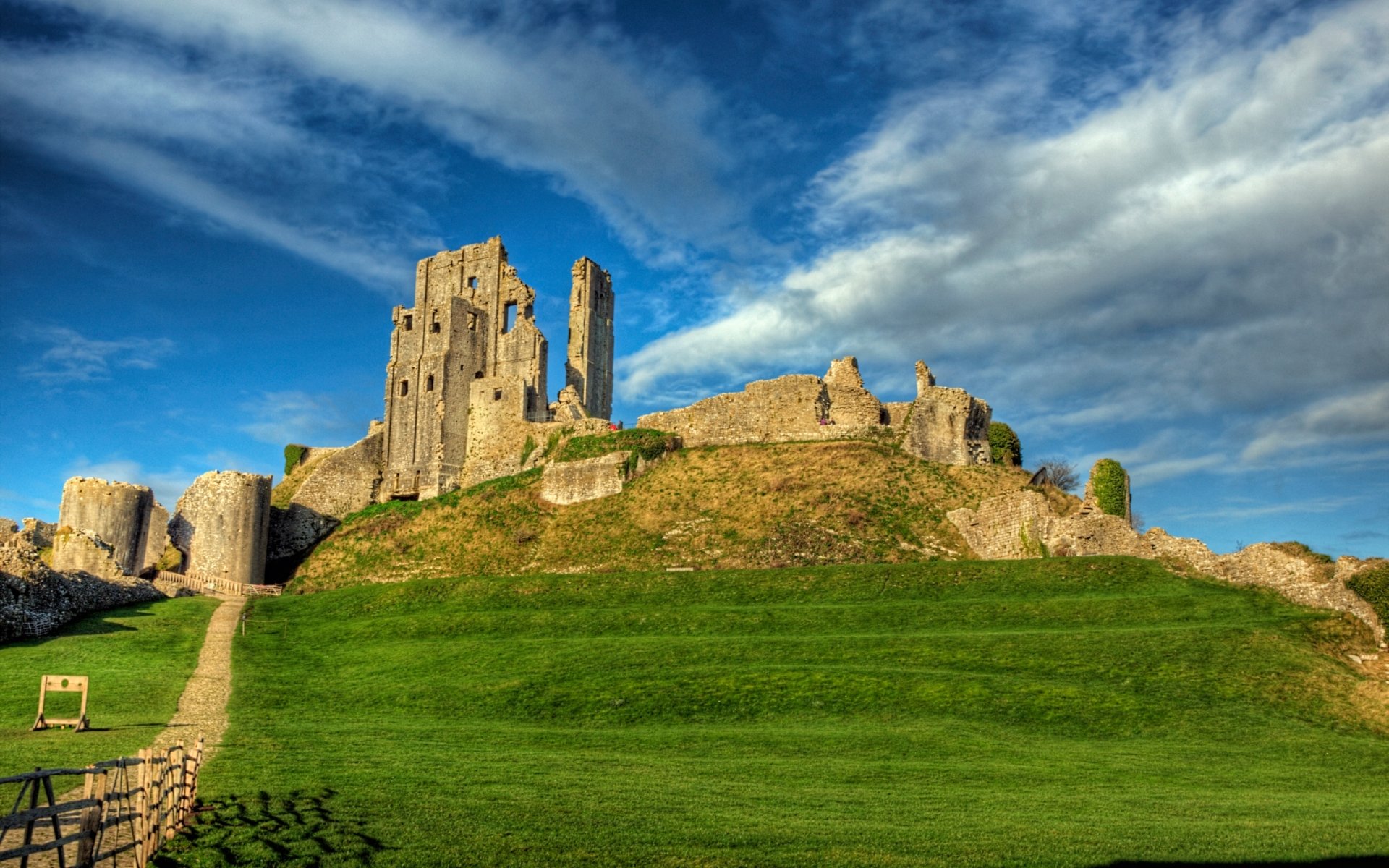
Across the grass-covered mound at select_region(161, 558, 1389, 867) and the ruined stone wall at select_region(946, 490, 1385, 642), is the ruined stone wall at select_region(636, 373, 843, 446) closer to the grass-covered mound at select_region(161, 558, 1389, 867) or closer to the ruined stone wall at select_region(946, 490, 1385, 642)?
the ruined stone wall at select_region(946, 490, 1385, 642)

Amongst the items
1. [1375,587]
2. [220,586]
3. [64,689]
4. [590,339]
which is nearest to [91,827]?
[64,689]

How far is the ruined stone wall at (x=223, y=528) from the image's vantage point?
5166 cm

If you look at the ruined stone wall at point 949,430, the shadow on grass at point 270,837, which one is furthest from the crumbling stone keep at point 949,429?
the shadow on grass at point 270,837

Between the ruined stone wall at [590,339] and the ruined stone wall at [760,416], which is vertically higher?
the ruined stone wall at [590,339]

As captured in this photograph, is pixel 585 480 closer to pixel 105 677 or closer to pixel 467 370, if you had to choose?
pixel 467 370

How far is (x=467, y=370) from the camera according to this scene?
2638 inches

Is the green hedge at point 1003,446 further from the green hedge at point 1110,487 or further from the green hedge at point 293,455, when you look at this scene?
the green hedge at point 293,455

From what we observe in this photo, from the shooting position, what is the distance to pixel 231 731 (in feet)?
72.0

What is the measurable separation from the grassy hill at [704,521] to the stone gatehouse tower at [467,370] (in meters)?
7.31

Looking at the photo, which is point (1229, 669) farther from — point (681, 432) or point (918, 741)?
point (681, 432)

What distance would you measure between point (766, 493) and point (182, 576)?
28414 millimetres

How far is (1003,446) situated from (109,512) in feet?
144

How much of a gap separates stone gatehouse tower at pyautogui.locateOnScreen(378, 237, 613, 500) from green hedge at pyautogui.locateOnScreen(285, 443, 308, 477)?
787 centimetres

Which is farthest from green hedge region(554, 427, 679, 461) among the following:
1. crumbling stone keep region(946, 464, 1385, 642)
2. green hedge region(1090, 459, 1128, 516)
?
green hedge region(1090, 459, 1128, 516)
